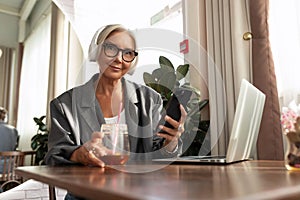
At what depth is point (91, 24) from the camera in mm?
3096

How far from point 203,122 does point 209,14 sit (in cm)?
70

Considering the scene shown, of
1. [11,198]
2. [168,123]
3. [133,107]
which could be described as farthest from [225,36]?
[11,198]

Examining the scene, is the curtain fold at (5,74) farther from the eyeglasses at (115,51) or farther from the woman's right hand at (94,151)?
→ the woman's right hand at (94,151)

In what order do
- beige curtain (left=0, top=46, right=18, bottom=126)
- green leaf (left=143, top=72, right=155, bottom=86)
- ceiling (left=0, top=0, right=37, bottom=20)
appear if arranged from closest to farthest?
green leaf (left=143, top=72, right=155, bottom=86)
ceiling (left=0, top=0, right=37, bottom=20)
beige curtain (left=0, top=46, right=18, bottom=126)

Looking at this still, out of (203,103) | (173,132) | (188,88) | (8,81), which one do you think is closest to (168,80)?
(188,88)

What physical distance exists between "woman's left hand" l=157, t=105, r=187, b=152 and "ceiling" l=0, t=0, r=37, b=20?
5.22 meters

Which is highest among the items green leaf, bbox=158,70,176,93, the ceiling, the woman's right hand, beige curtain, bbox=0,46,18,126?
the ceiling

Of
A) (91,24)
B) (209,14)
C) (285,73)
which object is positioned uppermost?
(91,24)

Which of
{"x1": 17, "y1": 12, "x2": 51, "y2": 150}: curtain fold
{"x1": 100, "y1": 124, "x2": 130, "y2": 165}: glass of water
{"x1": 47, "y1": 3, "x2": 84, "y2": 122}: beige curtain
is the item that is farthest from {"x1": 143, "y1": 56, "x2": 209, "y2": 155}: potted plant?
{"x1": 17, "y1": 12, "x2": 51, "y2": 150}: curtain fold

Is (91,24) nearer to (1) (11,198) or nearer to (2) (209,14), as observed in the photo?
(2) (209,14)

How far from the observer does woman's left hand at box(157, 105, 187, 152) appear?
858 mm

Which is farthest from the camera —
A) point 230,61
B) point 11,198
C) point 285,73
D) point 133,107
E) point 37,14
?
point 37,14

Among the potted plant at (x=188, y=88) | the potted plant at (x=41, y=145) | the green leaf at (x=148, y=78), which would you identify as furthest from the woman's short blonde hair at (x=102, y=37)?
the potted plant at (x=41, y=145)

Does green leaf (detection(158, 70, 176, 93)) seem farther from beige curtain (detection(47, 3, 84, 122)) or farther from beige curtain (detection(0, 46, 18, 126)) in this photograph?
beige curtain (detection(0, 46, 18, 126))
